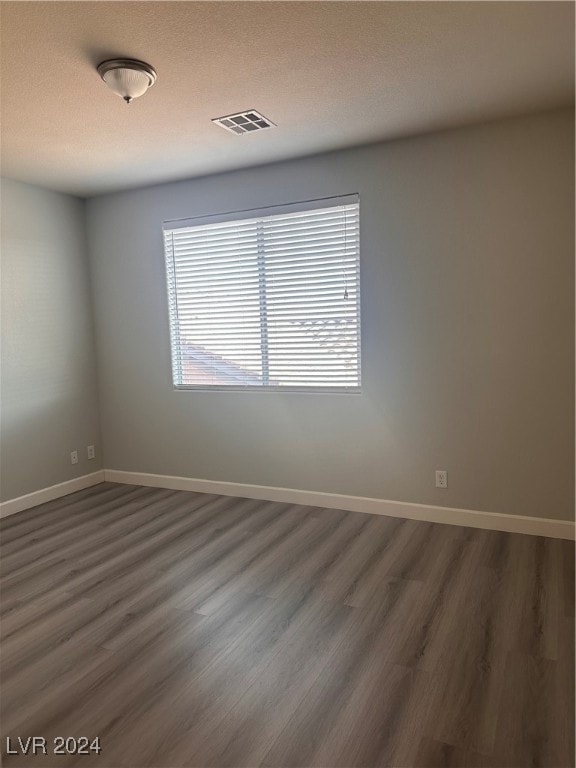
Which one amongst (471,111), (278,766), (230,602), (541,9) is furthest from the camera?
(471,111)

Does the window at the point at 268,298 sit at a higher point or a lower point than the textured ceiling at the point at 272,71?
lower

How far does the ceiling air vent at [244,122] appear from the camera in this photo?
117 inches

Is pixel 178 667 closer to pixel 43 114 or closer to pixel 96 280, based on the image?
pixel 43 114

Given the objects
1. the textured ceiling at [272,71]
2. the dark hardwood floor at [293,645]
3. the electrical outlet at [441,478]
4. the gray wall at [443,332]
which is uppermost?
the textured ceiling at [272,71]

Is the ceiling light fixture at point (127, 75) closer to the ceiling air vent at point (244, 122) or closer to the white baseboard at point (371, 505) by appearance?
the ceiling air vent at point (244, 122)

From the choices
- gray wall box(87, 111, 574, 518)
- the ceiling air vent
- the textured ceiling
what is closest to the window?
gray wall box(87, 111, 574, 518)

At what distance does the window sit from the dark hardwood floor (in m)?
1.28

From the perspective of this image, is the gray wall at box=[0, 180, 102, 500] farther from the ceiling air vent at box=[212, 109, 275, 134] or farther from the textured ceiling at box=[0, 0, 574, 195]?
the ceiling air vent at box=[212, 109, 275, 134]

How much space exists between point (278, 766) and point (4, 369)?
11.9 feet

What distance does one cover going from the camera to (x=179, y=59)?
7.66 ft

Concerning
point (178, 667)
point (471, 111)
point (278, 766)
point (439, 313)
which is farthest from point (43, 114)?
point (278, 766)

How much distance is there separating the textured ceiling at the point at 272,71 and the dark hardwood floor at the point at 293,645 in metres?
2.66

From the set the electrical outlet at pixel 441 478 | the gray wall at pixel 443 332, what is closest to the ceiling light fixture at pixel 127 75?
the gray wall at pixel 443 332

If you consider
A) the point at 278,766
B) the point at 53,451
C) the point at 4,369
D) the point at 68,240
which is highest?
the point at 68,240
